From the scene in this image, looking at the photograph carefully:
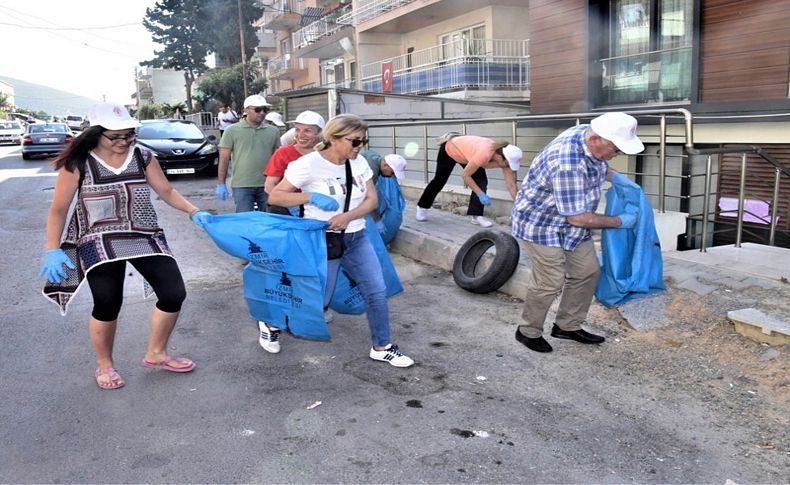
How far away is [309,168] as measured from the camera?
12.5 feet

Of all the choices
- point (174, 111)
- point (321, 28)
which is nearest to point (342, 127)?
point (321, 28)

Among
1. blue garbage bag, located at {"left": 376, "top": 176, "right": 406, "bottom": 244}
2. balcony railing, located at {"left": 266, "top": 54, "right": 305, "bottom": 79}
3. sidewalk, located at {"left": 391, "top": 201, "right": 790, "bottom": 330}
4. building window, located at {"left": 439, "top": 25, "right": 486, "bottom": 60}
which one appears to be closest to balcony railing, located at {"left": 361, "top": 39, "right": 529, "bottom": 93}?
building window, located at {"left": 439, "top": 25, "right": 486, "bottom": 60}

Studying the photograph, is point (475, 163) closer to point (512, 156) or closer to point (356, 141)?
point (512, 156)

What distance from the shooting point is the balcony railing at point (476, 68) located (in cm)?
1891

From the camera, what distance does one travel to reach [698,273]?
5309mm

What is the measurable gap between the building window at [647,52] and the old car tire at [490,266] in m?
6.63

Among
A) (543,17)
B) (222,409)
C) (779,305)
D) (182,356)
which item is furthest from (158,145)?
(779,305)

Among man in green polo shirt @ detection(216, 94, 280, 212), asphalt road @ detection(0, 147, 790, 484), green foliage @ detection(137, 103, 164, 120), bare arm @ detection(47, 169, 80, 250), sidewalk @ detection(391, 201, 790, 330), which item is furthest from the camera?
green foliage @ detection(137, 103, 164, 120)

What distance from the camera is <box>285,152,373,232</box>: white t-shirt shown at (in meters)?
3.82

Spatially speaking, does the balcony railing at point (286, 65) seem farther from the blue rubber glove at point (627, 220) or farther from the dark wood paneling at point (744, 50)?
the blue rubber glove at point (627, 220)

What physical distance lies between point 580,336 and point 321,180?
84.3 inches

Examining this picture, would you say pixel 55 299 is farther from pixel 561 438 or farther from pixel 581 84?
pixel 581 84

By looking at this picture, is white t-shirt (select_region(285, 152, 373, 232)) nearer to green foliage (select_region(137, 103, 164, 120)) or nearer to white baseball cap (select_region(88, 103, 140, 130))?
white baseball cap (select_region(88, 103, 140, 130))

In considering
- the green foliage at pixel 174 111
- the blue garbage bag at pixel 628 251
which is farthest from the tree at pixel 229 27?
the blue garbage bag at pixel 628 251
